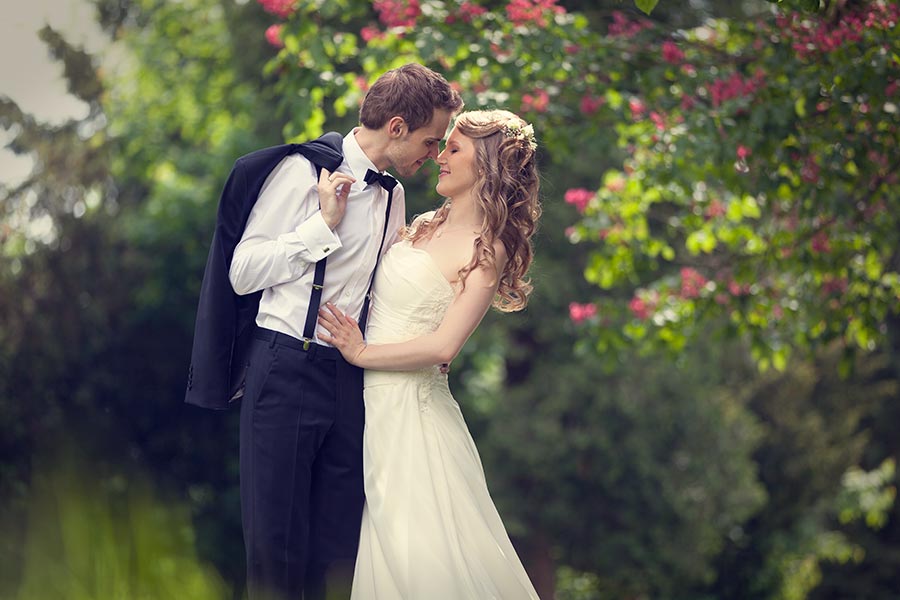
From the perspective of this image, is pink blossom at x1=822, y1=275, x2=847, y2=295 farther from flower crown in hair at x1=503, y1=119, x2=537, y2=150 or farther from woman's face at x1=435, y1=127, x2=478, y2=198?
woman's face at x1=435, y1=127, x2=478, y2=198

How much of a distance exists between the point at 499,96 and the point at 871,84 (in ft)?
6.45

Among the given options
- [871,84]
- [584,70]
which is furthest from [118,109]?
[871,84]

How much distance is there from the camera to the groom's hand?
3666 millimetres

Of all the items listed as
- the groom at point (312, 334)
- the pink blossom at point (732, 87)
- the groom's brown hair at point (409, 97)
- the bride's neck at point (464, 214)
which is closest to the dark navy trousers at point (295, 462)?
the groom at point (312, 334)

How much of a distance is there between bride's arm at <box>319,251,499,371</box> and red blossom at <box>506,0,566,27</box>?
2994 millimetres

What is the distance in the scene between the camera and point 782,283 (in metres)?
7.74

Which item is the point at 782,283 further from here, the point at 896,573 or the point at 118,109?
the point at 118,109

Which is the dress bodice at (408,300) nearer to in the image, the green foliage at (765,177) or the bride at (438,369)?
the bride at (438,369)

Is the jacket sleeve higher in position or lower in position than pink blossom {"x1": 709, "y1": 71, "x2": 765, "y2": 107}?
higher

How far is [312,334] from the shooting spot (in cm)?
371

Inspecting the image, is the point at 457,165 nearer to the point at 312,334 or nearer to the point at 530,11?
the point at 312,334

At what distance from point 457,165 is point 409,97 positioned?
370 millimetres

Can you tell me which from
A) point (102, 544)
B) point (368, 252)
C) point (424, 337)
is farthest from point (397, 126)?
point (102, 544)

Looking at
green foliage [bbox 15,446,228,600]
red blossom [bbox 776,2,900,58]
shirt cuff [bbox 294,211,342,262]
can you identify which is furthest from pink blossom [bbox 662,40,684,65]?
green foliage [bbox 15,446,228,600]
